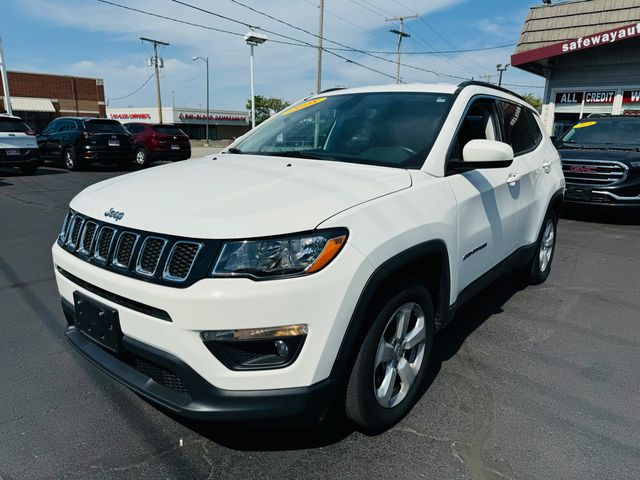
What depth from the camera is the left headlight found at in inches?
74.9

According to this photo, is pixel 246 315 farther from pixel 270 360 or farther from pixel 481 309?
pixel 481 309

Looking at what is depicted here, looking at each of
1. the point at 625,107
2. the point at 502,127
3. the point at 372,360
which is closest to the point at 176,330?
the point at 372,360

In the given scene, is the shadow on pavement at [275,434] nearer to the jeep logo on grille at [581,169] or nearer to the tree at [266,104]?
the jeep logo on grille at [581,169]

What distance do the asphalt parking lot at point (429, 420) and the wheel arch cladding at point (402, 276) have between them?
479 mm

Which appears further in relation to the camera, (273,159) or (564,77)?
(564,77)

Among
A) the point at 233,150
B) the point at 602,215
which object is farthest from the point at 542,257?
the point at 602,215

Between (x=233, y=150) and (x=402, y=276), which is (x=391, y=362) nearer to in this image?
(x=402, y=276)

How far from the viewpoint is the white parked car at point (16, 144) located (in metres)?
12.8

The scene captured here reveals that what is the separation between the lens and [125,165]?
16.6 m

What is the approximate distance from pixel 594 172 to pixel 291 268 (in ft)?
24.6

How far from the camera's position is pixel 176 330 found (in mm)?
1928

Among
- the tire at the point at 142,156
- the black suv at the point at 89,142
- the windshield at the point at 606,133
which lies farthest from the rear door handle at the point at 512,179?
the tire at the point at 142,156

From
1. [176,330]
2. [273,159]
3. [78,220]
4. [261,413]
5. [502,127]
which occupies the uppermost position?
[502,127]

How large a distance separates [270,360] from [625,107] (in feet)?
50.8
